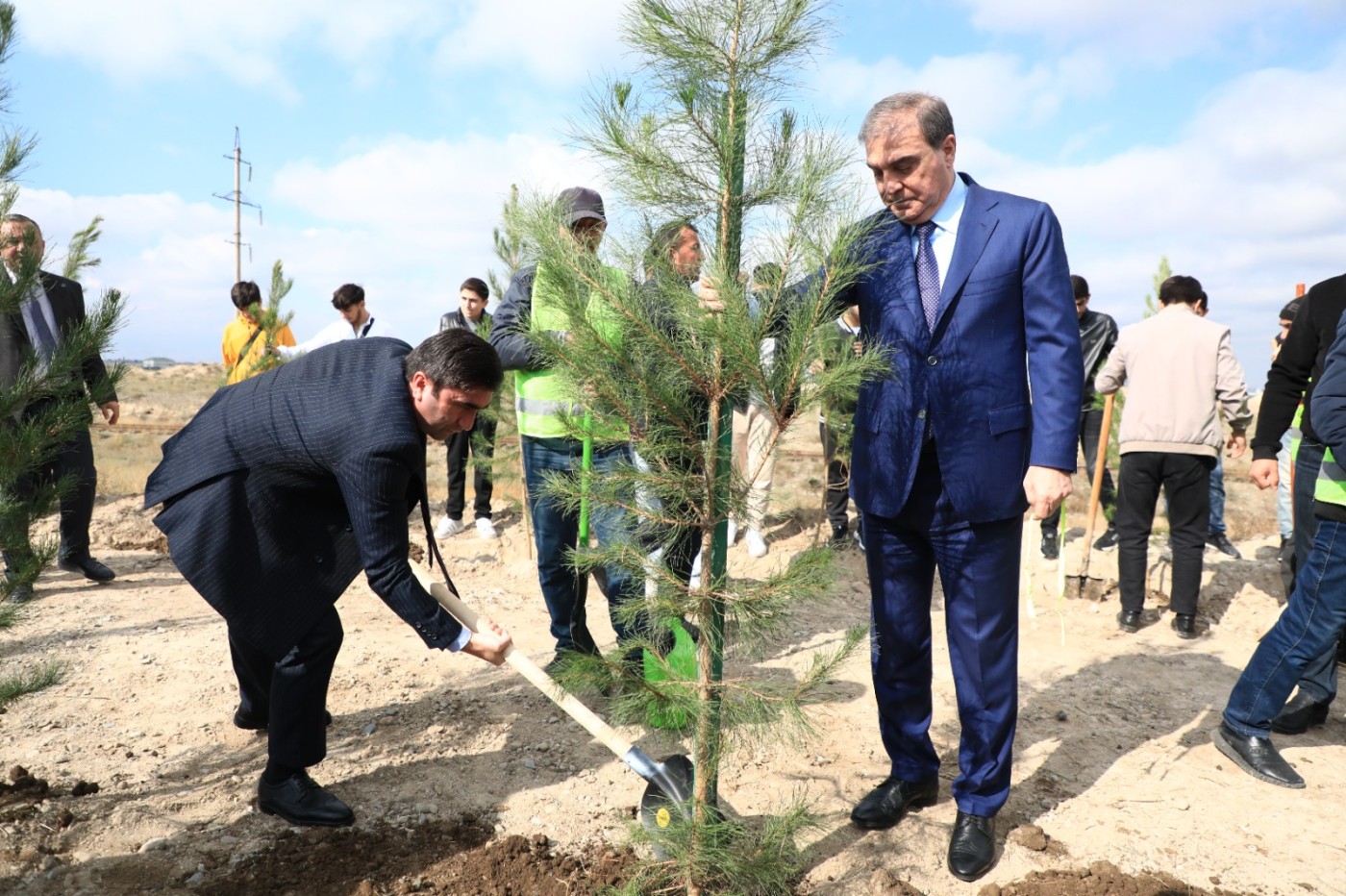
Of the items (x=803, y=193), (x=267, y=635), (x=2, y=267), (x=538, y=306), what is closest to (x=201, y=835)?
(x=267, y=635)

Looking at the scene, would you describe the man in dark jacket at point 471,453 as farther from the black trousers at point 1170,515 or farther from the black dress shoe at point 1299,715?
the black dress shoe at point 1299,715

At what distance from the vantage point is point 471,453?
7.50 metres

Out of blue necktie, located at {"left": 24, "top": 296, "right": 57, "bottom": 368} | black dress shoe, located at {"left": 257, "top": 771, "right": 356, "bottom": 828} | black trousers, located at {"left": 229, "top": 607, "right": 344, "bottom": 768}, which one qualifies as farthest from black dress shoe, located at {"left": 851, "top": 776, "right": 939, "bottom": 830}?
blue necktie, located at {"left": 24, "top": 296, "right": 57, "bottom": 368}

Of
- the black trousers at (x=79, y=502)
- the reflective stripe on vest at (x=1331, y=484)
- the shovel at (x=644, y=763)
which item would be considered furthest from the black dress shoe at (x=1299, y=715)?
the black trousers at (x=79, y=502)

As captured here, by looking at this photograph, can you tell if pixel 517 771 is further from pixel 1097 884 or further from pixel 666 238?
pixel 666 238

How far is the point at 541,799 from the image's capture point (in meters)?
3.10

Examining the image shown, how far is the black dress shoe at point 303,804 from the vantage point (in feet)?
9.41

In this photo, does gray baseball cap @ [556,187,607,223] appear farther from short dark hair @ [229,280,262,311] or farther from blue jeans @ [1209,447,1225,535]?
blue jeans @ [1209,447,1225,535]

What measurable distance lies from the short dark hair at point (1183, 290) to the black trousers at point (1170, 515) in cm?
93

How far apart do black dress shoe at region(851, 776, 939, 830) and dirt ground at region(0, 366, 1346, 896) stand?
0.15 ft

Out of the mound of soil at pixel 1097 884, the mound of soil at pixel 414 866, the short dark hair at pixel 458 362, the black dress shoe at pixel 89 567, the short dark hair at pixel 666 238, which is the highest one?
the short dark hair at pixel 666 238

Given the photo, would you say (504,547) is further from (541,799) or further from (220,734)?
(541,799)

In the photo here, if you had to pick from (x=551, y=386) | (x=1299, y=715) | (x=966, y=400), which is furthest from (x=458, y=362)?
(x=1299, y=715)

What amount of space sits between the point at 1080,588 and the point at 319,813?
5016 millimetres
